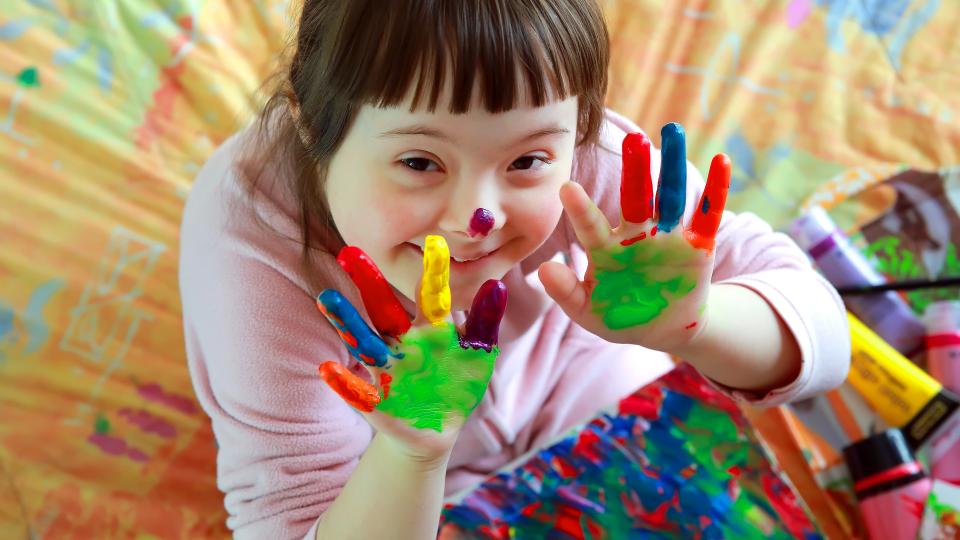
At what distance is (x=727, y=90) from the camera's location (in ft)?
3.86

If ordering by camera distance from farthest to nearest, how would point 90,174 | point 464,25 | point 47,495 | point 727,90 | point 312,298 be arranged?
point 727,90 → point 90,174 → point 47,495 → point 312,298 → point 464,25

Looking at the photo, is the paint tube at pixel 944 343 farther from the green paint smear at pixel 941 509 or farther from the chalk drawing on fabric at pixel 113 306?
→ the chalk drawing on fabric at pixel 113 306

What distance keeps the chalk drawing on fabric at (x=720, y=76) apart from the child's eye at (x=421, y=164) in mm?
711

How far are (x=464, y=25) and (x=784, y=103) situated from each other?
0.81m

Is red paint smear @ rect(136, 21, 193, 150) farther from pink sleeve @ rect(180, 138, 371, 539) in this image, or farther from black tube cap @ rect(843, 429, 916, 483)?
black tube cap @ rect(843, 429, 916, 483)

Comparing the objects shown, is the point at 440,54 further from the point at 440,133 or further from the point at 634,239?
the point at 634,239

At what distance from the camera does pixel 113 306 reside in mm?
987

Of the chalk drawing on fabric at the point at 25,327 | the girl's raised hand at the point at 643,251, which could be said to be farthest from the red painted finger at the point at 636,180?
the chalk drawing on fabric at the point at 25,327

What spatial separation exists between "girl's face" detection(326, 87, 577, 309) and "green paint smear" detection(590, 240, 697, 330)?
6cm

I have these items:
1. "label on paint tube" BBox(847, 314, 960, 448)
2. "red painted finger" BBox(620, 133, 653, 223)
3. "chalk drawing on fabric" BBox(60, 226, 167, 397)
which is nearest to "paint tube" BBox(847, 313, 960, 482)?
"label on paint tube" BBox(847, 314, 960, 448)

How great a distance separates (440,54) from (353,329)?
0.17m

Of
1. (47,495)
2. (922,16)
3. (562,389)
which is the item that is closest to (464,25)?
(562,389)

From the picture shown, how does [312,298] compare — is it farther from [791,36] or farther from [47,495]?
[791,36]

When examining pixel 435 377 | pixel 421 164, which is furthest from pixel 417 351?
pixel 421 164
